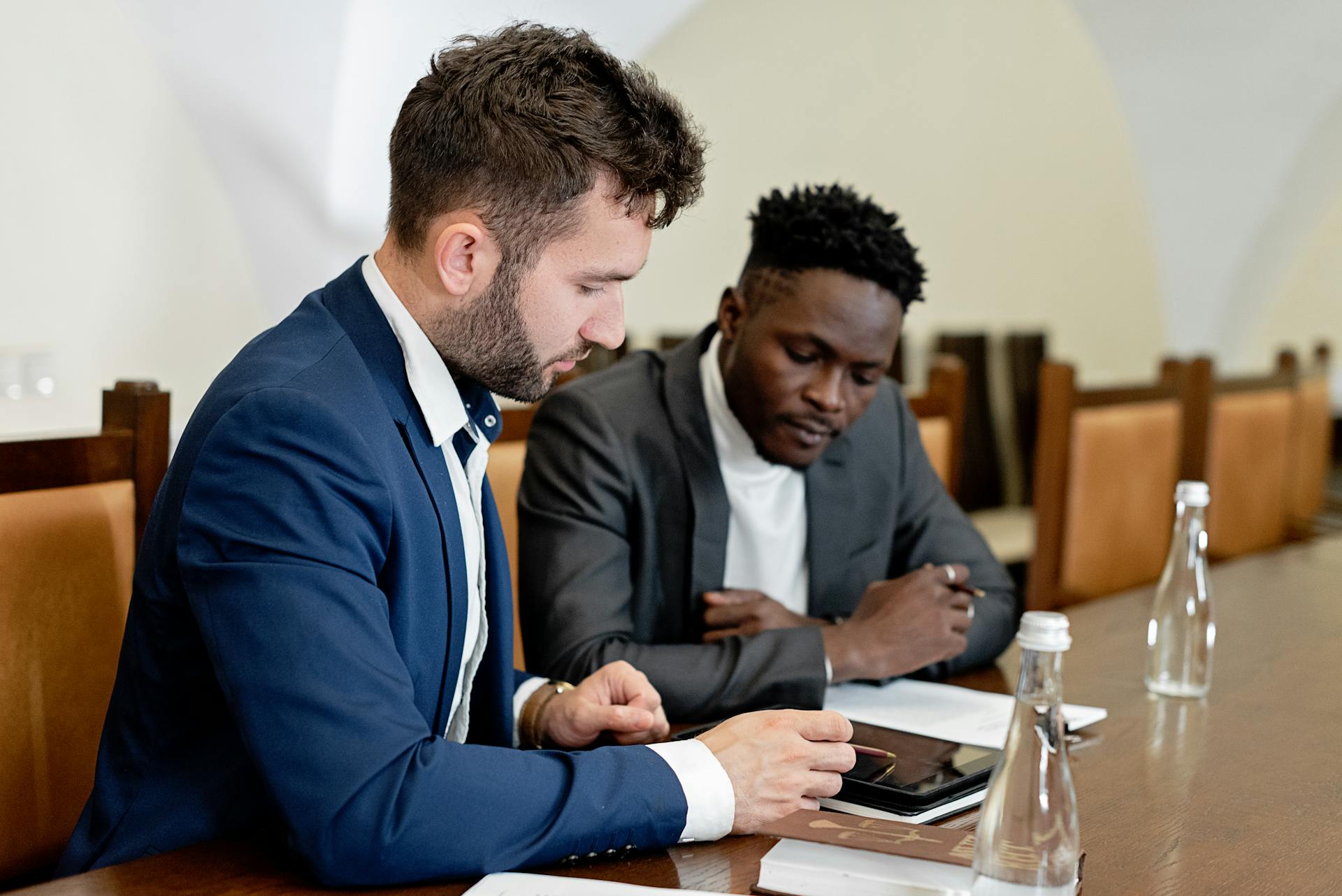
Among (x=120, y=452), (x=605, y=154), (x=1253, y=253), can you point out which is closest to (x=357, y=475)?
(x=605, y=154)

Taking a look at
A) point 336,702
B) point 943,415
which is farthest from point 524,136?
point 943,415

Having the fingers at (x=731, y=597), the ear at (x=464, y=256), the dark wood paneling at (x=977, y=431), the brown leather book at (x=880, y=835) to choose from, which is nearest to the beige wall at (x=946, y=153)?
the dark wood paneling at (x=977, y=431)

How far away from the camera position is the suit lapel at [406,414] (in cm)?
120

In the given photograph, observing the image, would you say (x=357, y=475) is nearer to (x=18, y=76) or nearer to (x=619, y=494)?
(x=619, y=494)

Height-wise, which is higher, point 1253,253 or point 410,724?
point 1253,253

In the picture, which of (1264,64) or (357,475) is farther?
(1264,64)

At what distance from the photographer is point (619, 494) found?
1.80m

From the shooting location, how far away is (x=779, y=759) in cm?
114

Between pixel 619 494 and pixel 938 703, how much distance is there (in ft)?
1.69

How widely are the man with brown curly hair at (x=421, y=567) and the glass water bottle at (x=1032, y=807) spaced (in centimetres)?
25

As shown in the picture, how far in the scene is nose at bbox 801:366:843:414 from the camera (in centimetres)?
180

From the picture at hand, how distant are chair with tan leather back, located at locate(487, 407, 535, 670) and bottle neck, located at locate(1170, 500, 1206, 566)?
926 mm

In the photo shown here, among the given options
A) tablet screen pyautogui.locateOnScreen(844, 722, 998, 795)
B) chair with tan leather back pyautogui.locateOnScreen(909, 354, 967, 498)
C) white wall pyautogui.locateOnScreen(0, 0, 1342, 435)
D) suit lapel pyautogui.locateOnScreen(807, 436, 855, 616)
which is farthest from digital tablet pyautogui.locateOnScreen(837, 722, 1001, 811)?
white wall pyautogui.locateOnScreen(0, 0, 1342, 435)

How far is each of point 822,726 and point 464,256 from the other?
536 millimetres
